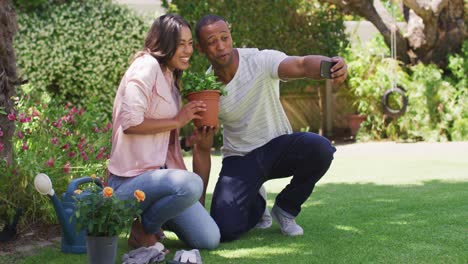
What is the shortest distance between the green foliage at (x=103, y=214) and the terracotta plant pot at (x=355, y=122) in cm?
1025

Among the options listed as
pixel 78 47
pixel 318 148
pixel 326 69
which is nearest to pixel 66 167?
pixel 318 148

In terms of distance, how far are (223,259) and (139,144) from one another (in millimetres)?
736

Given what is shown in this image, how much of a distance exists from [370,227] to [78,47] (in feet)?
23.9

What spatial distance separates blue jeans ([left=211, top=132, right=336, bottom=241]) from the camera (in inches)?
173

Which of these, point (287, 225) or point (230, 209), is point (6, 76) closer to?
point (230, 209)

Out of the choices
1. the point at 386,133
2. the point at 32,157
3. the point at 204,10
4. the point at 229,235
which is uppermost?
the point at 204,10

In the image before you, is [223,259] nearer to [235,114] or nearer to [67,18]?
[235,114]

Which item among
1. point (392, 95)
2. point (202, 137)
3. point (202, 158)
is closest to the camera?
point (202, 137)

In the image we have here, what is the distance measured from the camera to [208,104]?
4113 mm

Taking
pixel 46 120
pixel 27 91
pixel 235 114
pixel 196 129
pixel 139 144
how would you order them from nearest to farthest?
pixel 139 144, pixel 196 129, pixel 235 114, pixel 46 120, pixel 27 91

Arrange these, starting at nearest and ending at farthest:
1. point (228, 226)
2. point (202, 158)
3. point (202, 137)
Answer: point (202, 137) < point (228, 226) < point (202, 158)

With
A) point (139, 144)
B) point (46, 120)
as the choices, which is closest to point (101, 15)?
point (46, 120)

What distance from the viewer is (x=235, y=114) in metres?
4.56

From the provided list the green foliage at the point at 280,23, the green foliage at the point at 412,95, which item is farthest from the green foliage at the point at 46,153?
the green foliage at the point at 412,95
